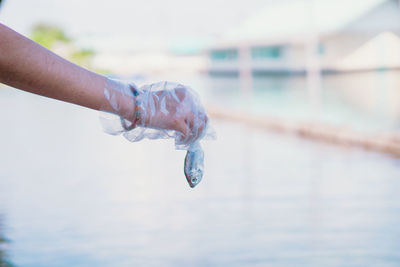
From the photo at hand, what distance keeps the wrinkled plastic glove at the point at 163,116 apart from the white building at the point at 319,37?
22649mm

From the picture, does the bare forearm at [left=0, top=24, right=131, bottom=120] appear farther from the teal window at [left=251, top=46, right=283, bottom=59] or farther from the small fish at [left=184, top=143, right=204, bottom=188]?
the teal window at [left=251, top=46, right=283, bottom=59]

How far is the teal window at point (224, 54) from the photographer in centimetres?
4384

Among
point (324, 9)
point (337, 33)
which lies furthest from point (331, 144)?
point (324, 9)

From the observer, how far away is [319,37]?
31.7 m

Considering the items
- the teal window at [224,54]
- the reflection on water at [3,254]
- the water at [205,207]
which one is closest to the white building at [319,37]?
the teal window at [224,54]

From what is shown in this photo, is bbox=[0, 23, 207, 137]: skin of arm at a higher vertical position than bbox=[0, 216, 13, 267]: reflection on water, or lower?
higher

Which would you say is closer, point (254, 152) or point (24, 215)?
point (24, 215)

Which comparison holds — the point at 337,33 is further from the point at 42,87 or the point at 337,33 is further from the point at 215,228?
the point at 42,87

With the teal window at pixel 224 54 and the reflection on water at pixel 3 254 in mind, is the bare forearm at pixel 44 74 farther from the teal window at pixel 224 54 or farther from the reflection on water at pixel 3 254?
the teal window at pixel 224 54

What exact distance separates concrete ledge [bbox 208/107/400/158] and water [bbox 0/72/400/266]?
0.28 meters

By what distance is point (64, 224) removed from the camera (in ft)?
11.2

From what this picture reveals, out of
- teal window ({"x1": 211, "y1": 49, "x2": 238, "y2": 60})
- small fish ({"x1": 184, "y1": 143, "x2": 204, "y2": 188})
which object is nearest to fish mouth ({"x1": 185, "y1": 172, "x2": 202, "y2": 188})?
small fish ({"x1": 184, "y1": 143, "x2": 204, "y2": 188})

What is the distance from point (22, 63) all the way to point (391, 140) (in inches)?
229

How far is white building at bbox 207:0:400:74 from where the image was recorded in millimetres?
27359
